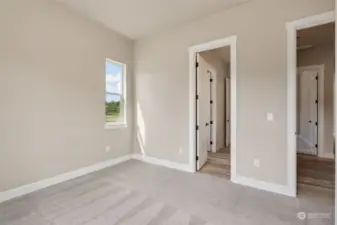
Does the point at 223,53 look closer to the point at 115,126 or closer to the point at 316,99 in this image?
the point at 316,99

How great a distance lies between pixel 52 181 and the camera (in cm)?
330

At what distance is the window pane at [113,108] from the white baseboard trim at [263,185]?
2726 mm

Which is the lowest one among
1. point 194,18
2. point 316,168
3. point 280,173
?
point 316,168

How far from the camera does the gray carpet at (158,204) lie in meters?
2.26

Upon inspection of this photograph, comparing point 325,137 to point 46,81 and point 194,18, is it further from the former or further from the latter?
point 46,81

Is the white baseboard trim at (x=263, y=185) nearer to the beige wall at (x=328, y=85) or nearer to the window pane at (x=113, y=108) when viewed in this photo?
the window pane at (x=113, y=108)

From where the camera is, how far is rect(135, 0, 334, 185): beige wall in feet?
9.80

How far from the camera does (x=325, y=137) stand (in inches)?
207

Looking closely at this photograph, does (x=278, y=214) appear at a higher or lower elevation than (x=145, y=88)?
lower

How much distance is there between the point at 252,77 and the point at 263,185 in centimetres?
165

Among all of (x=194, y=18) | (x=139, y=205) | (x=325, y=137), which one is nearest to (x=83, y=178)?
(x=139, y=205)

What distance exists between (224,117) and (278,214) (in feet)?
14.8

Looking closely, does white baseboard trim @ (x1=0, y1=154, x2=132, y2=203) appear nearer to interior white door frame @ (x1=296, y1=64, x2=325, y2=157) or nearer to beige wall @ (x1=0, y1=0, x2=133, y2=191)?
beige wall @ (x1=0, y1=0, x2=133, y2=191)

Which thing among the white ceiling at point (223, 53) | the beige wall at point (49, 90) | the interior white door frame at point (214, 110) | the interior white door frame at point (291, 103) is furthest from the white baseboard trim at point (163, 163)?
the white ceiling at point (223, 53)
